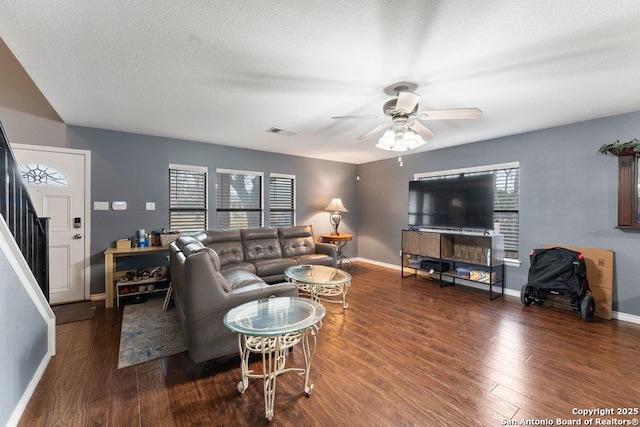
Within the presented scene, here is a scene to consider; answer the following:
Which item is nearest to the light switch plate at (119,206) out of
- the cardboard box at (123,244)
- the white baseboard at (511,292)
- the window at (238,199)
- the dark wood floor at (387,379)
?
the cardboard box at (123,244)

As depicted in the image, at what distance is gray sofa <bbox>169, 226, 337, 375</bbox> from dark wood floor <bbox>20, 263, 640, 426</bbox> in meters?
0.32

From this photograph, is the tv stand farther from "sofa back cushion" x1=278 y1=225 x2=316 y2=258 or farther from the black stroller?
"sofa back cushion" x1=278 y1=225 x2=316 y2=258

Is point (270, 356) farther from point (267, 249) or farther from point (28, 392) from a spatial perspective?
point (267, 249)

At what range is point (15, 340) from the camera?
177 centimetres

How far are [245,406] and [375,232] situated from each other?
4968mm

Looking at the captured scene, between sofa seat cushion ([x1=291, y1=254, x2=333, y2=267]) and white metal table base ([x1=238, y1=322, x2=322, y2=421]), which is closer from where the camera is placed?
white metal table base ([x1=238, y1=322, x2=322, y2=421])

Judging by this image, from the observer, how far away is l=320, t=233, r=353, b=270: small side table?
18.8 ft

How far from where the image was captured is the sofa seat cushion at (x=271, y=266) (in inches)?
161

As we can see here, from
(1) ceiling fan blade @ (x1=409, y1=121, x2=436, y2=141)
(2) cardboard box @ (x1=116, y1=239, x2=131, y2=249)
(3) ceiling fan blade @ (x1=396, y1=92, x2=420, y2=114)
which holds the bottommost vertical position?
(2) cardboard box @ (x1=116, y1=239, x2=131, y2=249)

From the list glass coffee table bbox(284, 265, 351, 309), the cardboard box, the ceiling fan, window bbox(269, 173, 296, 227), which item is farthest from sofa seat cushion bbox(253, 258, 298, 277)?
the ceiling fan

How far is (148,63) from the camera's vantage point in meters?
2.19

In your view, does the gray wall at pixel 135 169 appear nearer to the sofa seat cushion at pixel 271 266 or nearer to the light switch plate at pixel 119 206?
the light switch plate at pixel 119 206

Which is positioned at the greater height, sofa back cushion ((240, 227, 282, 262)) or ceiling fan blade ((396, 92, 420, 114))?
ceiling fan blade ((396, 92, 420, 114))

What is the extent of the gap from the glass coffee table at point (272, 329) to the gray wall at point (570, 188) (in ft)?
12.0
